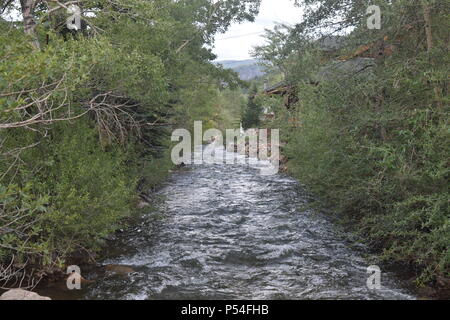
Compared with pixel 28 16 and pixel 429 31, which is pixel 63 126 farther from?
pixel 429 31

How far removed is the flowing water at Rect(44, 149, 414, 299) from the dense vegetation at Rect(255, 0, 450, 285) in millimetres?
910

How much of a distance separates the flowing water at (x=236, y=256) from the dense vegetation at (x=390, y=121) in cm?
91

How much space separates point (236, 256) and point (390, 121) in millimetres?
4014

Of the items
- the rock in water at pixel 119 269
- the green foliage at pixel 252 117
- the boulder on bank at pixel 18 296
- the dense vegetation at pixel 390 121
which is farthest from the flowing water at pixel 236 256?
the green foliage at pixel 252 117

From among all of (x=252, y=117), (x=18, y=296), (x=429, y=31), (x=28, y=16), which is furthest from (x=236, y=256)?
(x=252, y=117)

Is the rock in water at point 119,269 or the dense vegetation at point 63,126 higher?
the dense vegetation at point 63,126

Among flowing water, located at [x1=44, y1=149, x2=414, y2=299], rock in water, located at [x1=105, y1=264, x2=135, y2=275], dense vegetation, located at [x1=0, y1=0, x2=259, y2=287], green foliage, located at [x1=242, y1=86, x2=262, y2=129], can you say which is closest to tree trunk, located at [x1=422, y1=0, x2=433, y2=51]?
flowing water, located at [x1=44, y1=149, x2=414, y2=299]

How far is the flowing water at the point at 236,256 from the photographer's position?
22.2ft

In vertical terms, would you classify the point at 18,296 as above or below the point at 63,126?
below

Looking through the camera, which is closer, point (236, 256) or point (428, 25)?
point (428, 25)

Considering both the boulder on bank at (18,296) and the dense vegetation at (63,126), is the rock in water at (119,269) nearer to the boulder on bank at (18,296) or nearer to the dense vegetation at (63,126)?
the dense vegetation at (63,126)

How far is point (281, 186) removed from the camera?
16438 millimetres

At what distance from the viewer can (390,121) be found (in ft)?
25.5
